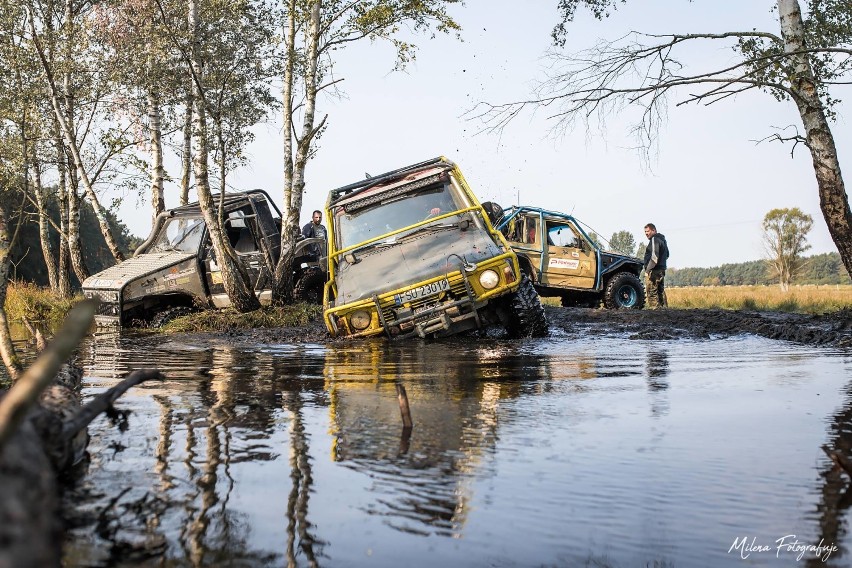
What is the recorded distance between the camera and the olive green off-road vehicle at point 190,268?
14156 millimetres

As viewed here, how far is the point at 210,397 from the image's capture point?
6.18 m

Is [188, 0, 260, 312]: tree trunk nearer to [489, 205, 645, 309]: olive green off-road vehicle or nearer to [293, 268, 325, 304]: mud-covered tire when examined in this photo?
[293, 268, 325, 304]: mud-covered tire

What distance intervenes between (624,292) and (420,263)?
26.5 feet

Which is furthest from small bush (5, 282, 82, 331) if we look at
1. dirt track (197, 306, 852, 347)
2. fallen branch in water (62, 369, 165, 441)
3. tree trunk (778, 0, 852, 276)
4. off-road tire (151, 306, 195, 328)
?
fallen branch in water (62, 369, 165, 441)

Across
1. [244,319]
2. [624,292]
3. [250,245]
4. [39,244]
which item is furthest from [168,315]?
[39,244]

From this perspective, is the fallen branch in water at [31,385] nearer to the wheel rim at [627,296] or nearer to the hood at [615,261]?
the hood at [615,261]

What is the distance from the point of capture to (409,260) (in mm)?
10016

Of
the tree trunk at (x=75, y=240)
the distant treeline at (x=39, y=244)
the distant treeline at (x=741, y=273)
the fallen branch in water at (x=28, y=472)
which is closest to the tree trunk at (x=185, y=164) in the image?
the tree trunk at (x=75, y=240)

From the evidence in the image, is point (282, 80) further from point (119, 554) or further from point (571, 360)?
point (119, 554)

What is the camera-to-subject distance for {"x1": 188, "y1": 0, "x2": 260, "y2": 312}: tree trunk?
1430cm

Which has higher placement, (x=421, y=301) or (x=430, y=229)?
(x=430, y=229)

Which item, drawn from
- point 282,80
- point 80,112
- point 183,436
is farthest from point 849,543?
point 80,112

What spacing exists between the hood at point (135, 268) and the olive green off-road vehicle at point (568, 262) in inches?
200

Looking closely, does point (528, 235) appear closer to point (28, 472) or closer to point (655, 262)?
point (655, 262)
